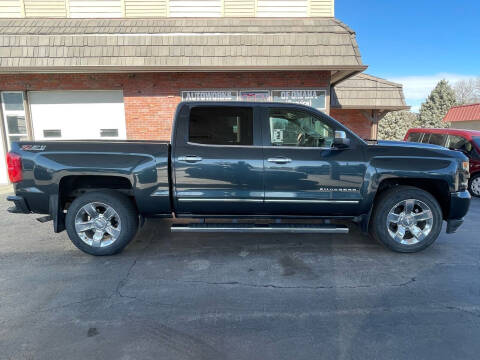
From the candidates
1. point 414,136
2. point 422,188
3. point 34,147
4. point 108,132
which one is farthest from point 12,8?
point 414,136

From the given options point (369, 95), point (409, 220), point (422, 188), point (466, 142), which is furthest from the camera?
point (369, 95)

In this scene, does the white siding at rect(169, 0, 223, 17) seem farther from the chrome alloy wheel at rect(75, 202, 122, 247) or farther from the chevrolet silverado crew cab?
the chrome alloy wheel at rect(75, 202, 122, 247)

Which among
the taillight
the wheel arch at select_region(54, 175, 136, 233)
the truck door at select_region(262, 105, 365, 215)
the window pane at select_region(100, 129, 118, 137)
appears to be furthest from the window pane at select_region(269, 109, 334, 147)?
the window pane at select_region(100, 129, 118, 137)

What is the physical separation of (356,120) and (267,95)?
5.87 metres

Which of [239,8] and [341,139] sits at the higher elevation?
[239,8]

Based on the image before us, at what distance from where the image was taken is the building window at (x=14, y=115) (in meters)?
9.02

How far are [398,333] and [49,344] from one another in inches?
110

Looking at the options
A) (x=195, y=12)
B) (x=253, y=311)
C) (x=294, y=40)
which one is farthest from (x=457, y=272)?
(x=195, y=12)

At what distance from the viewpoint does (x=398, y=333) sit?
2.54 meters

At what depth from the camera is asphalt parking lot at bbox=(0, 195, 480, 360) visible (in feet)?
7.86

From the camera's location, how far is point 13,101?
29.8 ft

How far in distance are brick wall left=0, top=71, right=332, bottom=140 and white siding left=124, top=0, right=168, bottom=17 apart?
209 centimetres

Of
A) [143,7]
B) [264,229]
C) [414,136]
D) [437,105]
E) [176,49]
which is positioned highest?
[143,7]

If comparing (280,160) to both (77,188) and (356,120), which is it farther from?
(356,120)
